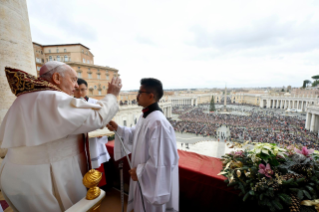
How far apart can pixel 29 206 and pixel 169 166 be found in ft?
3.21

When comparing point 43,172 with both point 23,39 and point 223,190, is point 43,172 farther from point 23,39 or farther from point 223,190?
point 23,39

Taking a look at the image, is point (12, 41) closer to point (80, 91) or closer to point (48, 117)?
point (80, 91)

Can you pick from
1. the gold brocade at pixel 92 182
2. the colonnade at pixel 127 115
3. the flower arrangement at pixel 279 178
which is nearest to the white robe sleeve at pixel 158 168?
the gold brocade at pixel 92 182

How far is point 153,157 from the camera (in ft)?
3.73

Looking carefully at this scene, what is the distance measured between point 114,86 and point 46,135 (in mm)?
466

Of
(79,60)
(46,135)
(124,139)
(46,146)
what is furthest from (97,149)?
(79,60)

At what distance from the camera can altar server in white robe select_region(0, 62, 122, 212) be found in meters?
0.74

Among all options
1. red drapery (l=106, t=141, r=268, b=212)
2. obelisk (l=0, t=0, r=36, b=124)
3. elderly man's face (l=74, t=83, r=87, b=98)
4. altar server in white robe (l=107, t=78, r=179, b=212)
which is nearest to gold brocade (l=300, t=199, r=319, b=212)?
red drapery (l=106, t=141, r=268, b=212)

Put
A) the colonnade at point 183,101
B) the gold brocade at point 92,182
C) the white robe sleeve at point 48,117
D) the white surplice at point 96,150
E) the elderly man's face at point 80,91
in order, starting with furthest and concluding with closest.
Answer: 1. the colonnade at point 183,101
2. the elderly man's face at point 80,91
3. the white surplice at point 96,150
4. the gold brocade at point 92,182
5. the white robe sleeve at point 48,117

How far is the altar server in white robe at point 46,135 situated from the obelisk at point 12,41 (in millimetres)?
1558

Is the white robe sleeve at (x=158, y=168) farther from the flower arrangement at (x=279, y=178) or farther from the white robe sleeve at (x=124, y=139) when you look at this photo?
the flower arrangement at (x=279, y=178)

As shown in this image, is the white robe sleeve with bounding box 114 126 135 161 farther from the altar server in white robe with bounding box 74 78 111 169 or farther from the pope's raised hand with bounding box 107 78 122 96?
the pope's raised hand with bounding box 107 78 122 96

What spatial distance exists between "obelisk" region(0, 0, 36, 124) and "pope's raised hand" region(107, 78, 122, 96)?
2.05 m

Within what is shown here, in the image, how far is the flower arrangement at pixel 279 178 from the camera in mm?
1030
